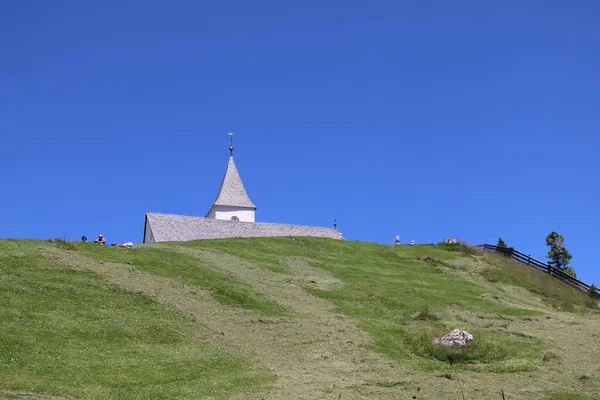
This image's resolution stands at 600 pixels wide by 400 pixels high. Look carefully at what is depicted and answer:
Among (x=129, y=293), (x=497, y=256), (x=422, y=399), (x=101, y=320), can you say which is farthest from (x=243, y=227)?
(x=422, y=399)

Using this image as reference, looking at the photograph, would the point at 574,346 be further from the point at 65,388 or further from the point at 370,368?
the point at 65,388

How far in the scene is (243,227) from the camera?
257 feet

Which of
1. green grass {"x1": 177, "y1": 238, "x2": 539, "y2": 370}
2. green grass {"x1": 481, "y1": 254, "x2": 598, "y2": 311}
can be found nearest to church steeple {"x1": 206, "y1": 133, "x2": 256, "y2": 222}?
green grass {"x1": 177, "y1": 238, "x2": 539, "y2": 370}

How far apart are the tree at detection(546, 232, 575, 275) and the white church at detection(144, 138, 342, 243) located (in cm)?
2886

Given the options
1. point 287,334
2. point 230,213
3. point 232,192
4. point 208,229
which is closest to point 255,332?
point 287,334

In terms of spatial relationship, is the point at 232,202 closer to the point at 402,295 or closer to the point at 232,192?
the point at 232,192

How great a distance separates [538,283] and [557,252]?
32.0 m

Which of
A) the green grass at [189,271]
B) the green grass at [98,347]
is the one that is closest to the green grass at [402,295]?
the green grass at [189,271]

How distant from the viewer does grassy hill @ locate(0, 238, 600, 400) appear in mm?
22344

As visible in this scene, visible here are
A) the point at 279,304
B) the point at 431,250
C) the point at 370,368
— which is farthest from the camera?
the point at 431,250

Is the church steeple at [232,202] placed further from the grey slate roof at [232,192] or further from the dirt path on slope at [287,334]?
the dirt path on slope at [287,334]

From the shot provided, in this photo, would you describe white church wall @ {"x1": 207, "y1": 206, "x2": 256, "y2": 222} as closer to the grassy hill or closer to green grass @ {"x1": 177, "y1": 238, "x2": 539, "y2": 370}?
green grass @ {"x1": 177, "y1": 238, "x2": 539, "y2": 370}

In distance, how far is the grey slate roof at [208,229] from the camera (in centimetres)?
7006

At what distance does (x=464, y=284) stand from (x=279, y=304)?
2100 cm
